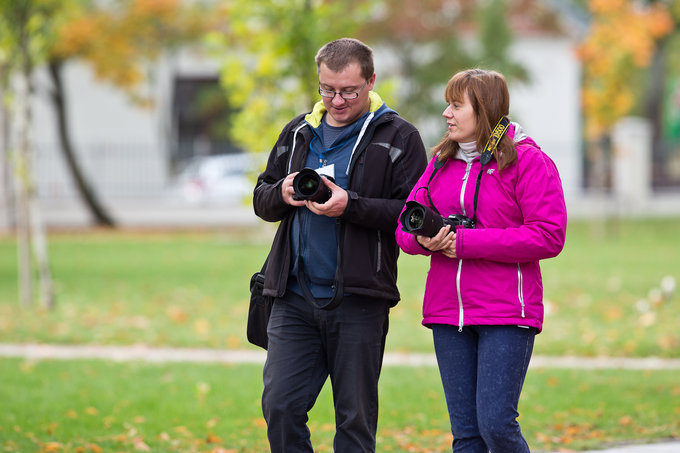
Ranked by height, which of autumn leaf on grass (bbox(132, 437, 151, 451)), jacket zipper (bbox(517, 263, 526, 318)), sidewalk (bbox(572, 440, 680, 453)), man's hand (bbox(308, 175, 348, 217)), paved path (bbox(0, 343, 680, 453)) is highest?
man's hand (bbox(308, 175, 348, 217))

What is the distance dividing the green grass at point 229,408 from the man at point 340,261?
1.85 m

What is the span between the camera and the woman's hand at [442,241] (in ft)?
13.1

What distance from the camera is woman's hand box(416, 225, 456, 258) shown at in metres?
3.98

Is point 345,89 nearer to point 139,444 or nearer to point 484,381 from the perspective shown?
point 484,381

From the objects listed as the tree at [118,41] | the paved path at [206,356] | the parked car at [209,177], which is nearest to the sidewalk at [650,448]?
the paved path at [206,356]

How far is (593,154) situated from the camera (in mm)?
31062

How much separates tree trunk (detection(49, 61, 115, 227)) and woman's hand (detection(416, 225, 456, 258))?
2153 centimetres

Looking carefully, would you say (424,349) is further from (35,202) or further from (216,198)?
(216,198)

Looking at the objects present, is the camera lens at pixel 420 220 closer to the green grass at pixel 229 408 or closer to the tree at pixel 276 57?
the green grass at pixel 229 408

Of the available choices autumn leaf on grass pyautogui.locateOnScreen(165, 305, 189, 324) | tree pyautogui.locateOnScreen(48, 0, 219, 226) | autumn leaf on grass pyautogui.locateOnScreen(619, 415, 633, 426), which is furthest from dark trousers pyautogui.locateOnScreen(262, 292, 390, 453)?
tree pyautogui.locateOnScreen(48, 0, 219, 226)

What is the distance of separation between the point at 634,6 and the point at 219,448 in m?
20.2

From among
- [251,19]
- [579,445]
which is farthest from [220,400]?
[251,19]

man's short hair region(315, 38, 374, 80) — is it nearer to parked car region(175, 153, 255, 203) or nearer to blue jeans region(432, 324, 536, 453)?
blue jeans region(432, 324, 536, 453)

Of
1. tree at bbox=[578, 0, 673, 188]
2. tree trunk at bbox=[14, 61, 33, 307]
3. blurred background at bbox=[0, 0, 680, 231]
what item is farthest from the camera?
tree at bbox=[578, 0, 673, 188]
